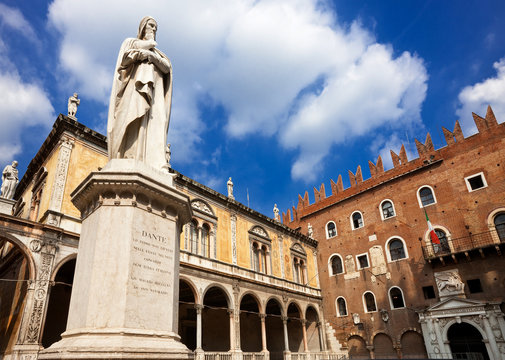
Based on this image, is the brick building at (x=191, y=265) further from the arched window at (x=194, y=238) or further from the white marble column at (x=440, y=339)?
the white marble column at (x=440, y=339)

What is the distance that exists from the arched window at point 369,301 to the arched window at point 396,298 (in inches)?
47.6

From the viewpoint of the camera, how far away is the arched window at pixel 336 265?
2503cm

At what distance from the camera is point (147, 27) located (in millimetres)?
5188

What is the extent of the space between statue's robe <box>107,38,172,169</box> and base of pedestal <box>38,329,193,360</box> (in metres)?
2.12

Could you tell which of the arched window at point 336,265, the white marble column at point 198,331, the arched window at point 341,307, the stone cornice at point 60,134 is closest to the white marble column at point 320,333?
the arched window at point 341,307

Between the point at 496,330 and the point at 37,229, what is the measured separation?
20965 millimetres

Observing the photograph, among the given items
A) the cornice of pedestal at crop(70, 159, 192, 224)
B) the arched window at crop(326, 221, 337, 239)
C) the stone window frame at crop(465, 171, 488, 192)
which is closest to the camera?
the cornice of pedestal at crop(70, 159, 192, 224)

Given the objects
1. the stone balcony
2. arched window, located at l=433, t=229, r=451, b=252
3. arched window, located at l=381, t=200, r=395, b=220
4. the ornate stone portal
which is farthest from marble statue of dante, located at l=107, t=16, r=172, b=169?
arched window, located at l=381, t=200, r=395, b=220

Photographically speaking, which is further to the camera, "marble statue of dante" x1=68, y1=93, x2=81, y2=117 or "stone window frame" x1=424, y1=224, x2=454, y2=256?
"stone window frame" x1=424, y1=224, x2=454, y2=256

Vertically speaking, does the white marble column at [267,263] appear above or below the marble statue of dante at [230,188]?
below

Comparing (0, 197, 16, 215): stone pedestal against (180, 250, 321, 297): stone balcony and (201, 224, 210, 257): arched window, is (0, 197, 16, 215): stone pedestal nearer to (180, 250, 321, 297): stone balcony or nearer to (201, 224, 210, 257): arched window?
(180, 250, 321, 297): stone balcony

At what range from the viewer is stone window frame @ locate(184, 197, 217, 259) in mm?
17075

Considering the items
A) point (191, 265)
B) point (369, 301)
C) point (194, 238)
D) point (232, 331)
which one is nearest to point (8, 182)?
point (194, 238)

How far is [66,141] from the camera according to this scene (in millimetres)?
13539
